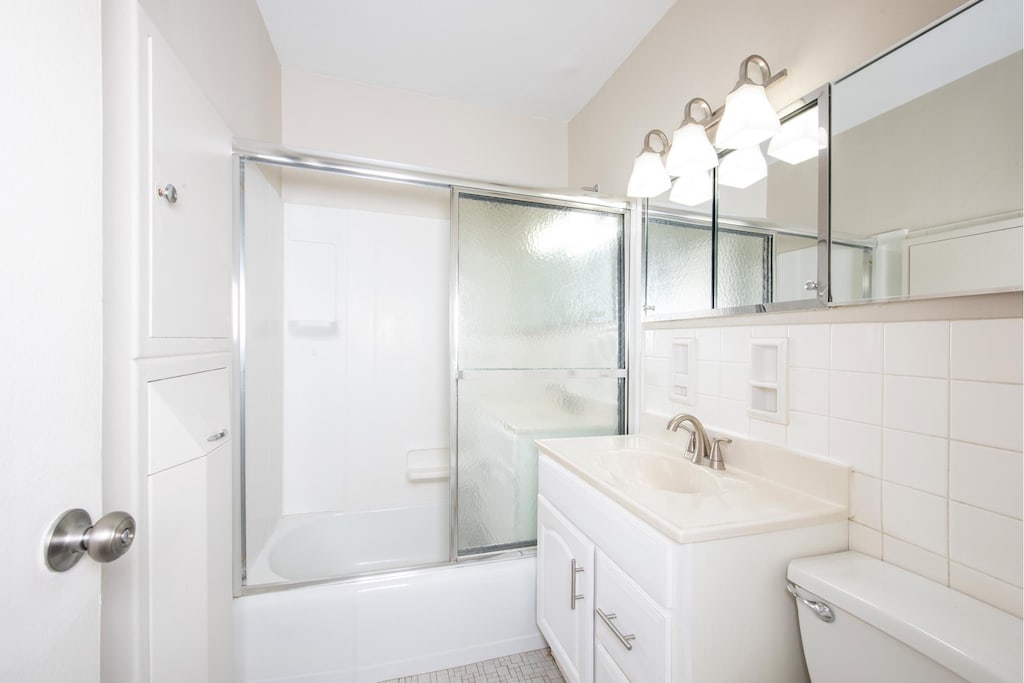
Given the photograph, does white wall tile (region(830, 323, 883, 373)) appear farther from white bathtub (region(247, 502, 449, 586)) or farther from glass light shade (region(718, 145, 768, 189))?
white bathtub (region(247, 502, 449, 586))

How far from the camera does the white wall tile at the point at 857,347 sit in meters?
0.93

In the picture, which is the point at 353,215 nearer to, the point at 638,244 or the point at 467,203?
the point at 467,203

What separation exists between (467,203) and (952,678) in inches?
68.5

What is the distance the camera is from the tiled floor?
4.74 feet

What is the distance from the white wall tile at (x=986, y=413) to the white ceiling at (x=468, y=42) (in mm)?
1731

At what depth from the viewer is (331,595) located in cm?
138

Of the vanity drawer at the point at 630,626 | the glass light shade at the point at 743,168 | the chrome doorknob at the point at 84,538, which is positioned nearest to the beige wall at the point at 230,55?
the chrome doorknob at the point at 84,538

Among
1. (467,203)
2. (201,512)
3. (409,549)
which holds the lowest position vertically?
(409,549)

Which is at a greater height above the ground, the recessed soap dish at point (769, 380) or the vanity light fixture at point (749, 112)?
the vanity light fixture at point (749, 112)

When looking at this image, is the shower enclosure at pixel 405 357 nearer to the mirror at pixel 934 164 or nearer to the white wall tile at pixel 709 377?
the white wall tile at pixel 709 377

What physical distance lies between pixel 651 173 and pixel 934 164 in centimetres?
88

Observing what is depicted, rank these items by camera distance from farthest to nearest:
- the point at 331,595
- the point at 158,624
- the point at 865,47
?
the point at 331,595, the point at 865,47, the point at 158,624

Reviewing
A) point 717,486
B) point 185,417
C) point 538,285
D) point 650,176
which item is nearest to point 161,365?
point 185,417

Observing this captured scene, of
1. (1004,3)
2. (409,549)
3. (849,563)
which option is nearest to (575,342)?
(849,563)
